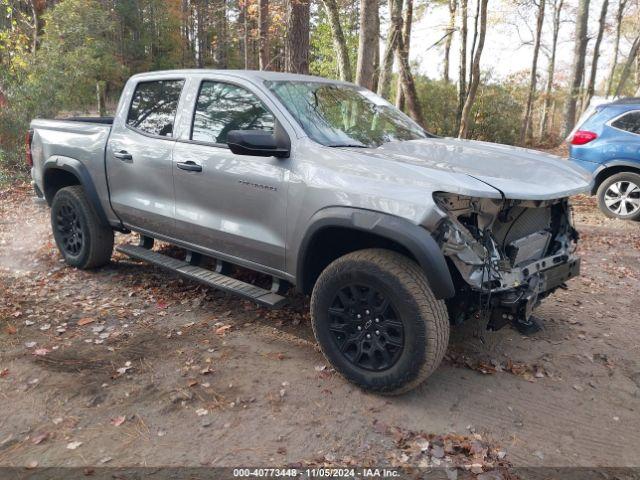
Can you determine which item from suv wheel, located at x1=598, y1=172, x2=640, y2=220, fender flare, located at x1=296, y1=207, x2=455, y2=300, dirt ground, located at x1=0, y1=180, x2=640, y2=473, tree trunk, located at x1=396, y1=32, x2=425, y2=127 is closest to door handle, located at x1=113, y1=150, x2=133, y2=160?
dirt ground, located at x1=0, y1=180, x2=640, y2=473

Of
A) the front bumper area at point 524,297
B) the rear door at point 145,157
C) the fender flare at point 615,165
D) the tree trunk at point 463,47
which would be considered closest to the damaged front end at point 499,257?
the front bumper area at point 524,297

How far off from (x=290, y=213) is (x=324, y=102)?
3.31ft

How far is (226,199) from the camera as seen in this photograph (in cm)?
400

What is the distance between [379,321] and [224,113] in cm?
203

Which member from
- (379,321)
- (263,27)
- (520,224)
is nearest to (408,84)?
(263,27)

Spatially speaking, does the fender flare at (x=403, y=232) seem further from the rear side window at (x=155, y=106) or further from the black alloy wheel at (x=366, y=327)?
the rear side window at (x=155, y=106)

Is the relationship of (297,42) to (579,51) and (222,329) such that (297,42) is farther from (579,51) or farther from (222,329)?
(579,51)

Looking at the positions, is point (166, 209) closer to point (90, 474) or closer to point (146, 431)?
point (146, 431)

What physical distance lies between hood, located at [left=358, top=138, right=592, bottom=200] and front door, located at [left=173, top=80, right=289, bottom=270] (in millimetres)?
737

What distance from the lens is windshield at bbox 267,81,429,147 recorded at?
149 inches

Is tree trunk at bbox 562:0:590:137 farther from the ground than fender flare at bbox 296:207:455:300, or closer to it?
farther from the ground

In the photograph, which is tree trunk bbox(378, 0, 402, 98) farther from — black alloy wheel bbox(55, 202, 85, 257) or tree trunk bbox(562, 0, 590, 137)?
tree trunk bbox(562, 0, 590, 137)

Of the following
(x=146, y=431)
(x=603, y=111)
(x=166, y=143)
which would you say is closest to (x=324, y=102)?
(x=166, y=143)

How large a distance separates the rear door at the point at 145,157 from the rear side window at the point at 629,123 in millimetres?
6475
